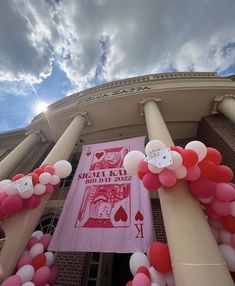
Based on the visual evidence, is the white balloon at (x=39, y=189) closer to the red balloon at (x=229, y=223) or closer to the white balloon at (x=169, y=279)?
the white balloon at (x=169, y=279)

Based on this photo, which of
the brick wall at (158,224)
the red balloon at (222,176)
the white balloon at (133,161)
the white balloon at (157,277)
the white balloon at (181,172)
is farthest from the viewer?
the brick wall at (158,224)

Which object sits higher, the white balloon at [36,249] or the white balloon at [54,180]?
the white balloon at [54,180]

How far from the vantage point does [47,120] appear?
804 centimetres

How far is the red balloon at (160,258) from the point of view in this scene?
2299 millimetres

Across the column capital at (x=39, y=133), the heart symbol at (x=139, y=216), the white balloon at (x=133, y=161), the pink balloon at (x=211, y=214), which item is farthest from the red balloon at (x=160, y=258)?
the column capital at (x=39, y=133)

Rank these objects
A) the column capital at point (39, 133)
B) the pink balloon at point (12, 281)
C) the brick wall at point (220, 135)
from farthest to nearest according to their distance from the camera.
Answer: the column capital at point (39, 133)
the brick wall at point (220, 135)
the pink balloon at point (12, 281)

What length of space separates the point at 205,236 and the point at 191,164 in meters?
0.99

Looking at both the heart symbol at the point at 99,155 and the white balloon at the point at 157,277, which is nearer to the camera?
the white balloon at the point at 157,277

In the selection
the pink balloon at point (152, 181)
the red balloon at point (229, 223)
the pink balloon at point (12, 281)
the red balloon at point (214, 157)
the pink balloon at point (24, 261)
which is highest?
the red balloon at point (214, 157)

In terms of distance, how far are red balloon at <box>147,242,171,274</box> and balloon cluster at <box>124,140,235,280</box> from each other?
81cm

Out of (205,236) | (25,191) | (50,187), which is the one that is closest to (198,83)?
(205,236)

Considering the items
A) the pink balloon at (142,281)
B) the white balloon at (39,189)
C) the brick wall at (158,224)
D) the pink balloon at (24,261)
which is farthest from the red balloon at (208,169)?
the brick wall at (158,224)

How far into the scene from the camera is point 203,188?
8.35 feet

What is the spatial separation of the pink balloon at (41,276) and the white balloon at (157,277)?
181 cm
